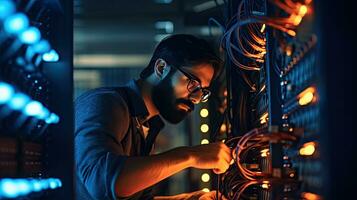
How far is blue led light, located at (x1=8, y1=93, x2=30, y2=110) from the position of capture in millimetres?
946

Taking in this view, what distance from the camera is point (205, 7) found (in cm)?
270

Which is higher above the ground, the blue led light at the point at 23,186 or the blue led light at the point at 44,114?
the blue led light at the point at 44,114

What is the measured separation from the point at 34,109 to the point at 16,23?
21cm

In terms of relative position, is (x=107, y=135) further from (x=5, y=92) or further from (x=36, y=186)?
(x=5, y=92)

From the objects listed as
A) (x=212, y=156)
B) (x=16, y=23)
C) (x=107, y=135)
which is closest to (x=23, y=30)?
(x=16, y=23)

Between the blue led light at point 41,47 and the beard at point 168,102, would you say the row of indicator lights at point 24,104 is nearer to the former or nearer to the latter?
the blue led light at point 41,47

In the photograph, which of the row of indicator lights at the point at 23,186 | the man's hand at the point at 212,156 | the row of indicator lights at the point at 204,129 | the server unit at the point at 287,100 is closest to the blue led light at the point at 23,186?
the row of indicator lights at the point at 23,186

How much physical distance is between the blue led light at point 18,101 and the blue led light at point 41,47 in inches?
4.5

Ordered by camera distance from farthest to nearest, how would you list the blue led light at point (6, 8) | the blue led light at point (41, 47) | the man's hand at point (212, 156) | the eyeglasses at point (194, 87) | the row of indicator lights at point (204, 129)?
the row of indicator lights at point (204, 129) → the eyeglasses at point (194, 87) → the man's hand at point (212, 156) → the blue led light at point (41, 47) → the blue led light at point (6, 8)

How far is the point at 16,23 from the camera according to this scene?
3.10 ft

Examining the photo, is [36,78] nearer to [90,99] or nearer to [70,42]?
[70,42]

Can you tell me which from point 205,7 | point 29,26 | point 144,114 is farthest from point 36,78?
point 205,7

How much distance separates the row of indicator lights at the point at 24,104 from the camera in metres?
0.90

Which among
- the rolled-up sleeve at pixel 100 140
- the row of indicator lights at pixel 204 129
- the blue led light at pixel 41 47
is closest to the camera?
the blue led light at pixel 41 47
